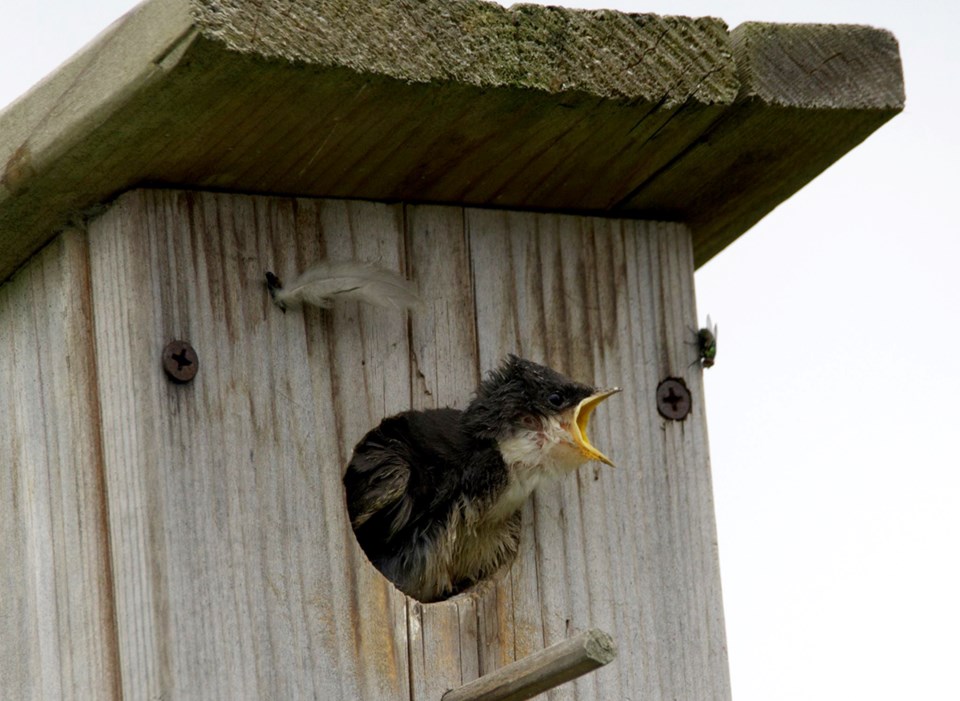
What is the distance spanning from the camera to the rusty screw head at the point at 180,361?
11.7 feet

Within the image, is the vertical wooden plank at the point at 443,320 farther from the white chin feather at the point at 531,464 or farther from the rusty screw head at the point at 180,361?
the rusty screw head at the point at 180,361

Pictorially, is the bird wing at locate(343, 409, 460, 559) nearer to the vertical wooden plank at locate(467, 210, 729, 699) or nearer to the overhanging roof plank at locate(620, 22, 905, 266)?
the vertical wooden plank at locate(467, 210, 729, 699)

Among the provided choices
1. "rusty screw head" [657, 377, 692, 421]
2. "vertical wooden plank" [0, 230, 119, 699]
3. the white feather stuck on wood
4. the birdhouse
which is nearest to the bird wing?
the birdhouse

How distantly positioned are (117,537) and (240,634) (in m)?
0.27

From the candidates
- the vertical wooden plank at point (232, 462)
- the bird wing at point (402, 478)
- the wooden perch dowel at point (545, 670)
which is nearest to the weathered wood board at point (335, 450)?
the vertical wooden plank at point (232, 462)

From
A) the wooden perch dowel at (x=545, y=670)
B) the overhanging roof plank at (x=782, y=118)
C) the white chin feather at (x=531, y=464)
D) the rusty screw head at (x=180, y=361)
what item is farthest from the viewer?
the white chin feather at (x=531, y=464)

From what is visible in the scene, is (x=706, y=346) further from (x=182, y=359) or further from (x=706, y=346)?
(x=182, y=359)

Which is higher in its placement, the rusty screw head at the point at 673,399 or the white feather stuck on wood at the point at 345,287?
the white feather stuck on wood at the point at 345,287

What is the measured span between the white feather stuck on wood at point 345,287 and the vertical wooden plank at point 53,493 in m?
0.37

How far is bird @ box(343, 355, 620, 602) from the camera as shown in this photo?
3969mm

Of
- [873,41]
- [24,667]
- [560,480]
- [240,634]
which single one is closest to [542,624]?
[560,480]

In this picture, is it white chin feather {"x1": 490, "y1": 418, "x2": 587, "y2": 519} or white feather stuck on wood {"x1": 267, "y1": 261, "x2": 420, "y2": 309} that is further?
white chin feather {"x1": 490, "y1": 418, "x2": 587, "y2": 519}

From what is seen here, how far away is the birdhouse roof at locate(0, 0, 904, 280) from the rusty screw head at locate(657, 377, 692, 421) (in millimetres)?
364

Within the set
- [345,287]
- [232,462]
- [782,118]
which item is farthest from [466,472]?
[782,118]
